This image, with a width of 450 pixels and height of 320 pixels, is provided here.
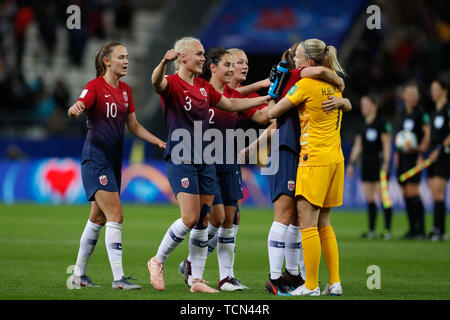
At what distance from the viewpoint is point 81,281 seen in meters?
8.45

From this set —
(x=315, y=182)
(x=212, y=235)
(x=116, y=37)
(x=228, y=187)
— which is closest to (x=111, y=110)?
(x=228, y=187)

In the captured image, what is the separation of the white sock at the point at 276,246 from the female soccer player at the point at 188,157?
24.7 inches

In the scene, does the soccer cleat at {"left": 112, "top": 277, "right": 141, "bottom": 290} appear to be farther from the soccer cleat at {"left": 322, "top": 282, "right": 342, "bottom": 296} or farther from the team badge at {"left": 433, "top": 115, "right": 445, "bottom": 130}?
the team badge at {"left": 433, "top": 115, "right": 445, "bottom": 130}

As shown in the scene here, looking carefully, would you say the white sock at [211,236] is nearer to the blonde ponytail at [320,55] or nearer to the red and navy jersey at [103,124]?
the red and navy jersey at [103,124]

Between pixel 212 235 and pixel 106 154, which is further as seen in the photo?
pixel 212 235

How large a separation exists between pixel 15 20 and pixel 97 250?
1760 centimetres

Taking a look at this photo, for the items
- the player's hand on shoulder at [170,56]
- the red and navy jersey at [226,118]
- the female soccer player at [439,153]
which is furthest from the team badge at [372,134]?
the player's hand on shoulder at [170,56]

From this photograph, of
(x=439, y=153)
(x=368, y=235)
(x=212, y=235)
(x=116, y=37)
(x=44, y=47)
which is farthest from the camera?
(x=116, y=37)

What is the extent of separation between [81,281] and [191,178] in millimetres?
1584

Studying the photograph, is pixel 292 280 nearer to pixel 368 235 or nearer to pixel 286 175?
pixel 286 175

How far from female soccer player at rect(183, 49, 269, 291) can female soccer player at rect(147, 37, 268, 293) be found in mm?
432

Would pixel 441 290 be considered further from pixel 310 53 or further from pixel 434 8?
pixel 434 8

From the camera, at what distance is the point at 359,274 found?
9773 mm

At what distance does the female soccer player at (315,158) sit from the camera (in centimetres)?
770
